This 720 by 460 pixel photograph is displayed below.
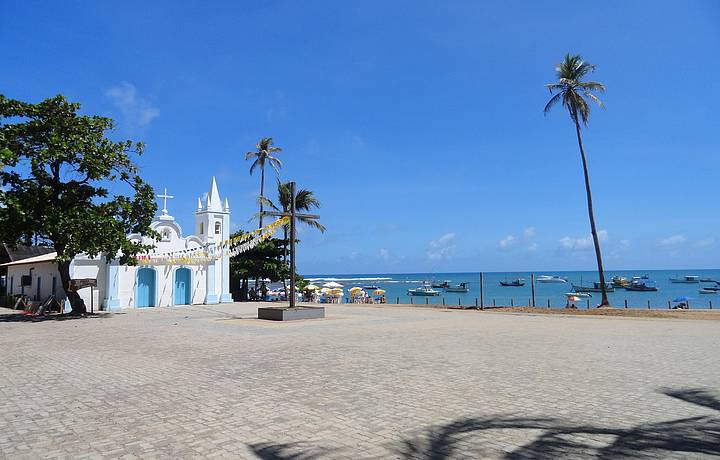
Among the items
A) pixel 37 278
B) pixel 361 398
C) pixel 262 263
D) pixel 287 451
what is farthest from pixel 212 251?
pixel 287 451

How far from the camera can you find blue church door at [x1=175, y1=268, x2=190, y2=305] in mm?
30875

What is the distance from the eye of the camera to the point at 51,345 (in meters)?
12.7

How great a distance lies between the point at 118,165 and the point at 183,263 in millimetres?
9991

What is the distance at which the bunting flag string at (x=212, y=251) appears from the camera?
29.5 metres

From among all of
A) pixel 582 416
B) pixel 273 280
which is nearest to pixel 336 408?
pixel 582 416

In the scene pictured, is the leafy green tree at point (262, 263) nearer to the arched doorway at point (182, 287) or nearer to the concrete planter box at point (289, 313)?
the arched doorway at point (182, 287)

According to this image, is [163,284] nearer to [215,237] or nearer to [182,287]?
[182,287]

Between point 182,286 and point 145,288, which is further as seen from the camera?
point 182,286

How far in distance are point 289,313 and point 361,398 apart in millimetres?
12314

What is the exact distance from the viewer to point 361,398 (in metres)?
6.91

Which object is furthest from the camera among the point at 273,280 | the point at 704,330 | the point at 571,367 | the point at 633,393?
the point at 273,280

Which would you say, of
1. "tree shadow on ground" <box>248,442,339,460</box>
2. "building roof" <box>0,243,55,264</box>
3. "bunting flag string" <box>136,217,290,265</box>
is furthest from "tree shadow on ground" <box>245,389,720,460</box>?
"building roof" <box>0,243,55,264</box>

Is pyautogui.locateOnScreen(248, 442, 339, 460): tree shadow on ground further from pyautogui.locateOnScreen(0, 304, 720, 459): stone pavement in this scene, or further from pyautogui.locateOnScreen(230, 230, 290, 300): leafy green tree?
pyautogui.locateOnScreen(230, 230, 290, 300): leafy green tree

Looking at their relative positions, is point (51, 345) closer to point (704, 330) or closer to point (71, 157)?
point (71, 157)
